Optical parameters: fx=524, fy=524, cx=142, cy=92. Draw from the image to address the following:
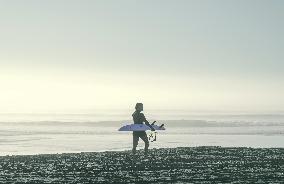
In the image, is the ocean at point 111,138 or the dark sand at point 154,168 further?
the ocean at point 111,138

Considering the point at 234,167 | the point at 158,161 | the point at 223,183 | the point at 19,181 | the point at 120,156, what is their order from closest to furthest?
the point at 223,183 → the point at 19,181 → the point at 234,167 → the point at 158,161 → the point at 120,156

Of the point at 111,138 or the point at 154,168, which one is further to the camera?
the point at 111,138

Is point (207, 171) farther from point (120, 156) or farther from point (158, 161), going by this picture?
point (120, 156)

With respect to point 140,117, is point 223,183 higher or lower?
lower

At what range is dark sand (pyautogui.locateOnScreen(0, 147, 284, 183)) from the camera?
579 inches

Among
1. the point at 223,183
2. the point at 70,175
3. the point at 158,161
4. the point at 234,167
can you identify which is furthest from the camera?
the point at 158,161

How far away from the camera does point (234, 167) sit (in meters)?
17.6

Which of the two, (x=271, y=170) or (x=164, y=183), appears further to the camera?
(x=271, y=170)

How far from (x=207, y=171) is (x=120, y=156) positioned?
7235 millimetres

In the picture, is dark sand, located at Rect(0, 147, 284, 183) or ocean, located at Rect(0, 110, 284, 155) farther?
ocean, located at Rect(0, 110, 284, 155)

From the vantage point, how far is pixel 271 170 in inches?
645

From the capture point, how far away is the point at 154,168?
1755cm

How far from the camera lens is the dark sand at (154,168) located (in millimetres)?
14695

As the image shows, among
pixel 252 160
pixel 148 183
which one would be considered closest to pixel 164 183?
pixel 148 183
